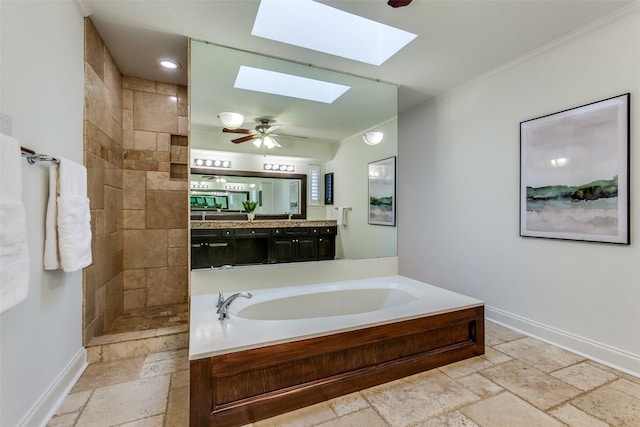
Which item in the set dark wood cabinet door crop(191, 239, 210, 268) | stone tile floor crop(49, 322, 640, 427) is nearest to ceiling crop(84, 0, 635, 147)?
dark wood cabinet door crop(191, 239, 210, 268)

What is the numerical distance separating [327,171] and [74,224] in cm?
232

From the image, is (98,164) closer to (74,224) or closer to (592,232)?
(74,224)

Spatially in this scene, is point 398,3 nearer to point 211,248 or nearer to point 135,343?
point 211,248

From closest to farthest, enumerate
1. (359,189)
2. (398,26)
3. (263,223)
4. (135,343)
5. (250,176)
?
(398,26), (135,343), (263,223), (250,176), (359,189)

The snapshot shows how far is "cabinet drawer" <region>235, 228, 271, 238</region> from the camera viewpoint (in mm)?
2763

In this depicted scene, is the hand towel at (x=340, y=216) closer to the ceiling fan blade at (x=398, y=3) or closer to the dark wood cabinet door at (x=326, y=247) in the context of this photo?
the dark wood cabinet door at (x=326, y=247)

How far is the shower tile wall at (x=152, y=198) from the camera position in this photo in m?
3.07

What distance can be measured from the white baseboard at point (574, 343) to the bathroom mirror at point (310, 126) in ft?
4.10

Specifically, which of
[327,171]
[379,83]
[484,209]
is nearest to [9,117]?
[327,171]

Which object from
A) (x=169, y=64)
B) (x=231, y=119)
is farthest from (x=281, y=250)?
(x=169, y=64)

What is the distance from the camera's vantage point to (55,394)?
1.71 meters

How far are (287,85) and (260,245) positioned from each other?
167 cm

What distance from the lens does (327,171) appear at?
3365mm

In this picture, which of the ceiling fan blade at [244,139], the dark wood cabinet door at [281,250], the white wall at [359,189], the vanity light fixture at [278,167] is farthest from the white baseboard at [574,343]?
the ceiling fan blade at [244,139]
